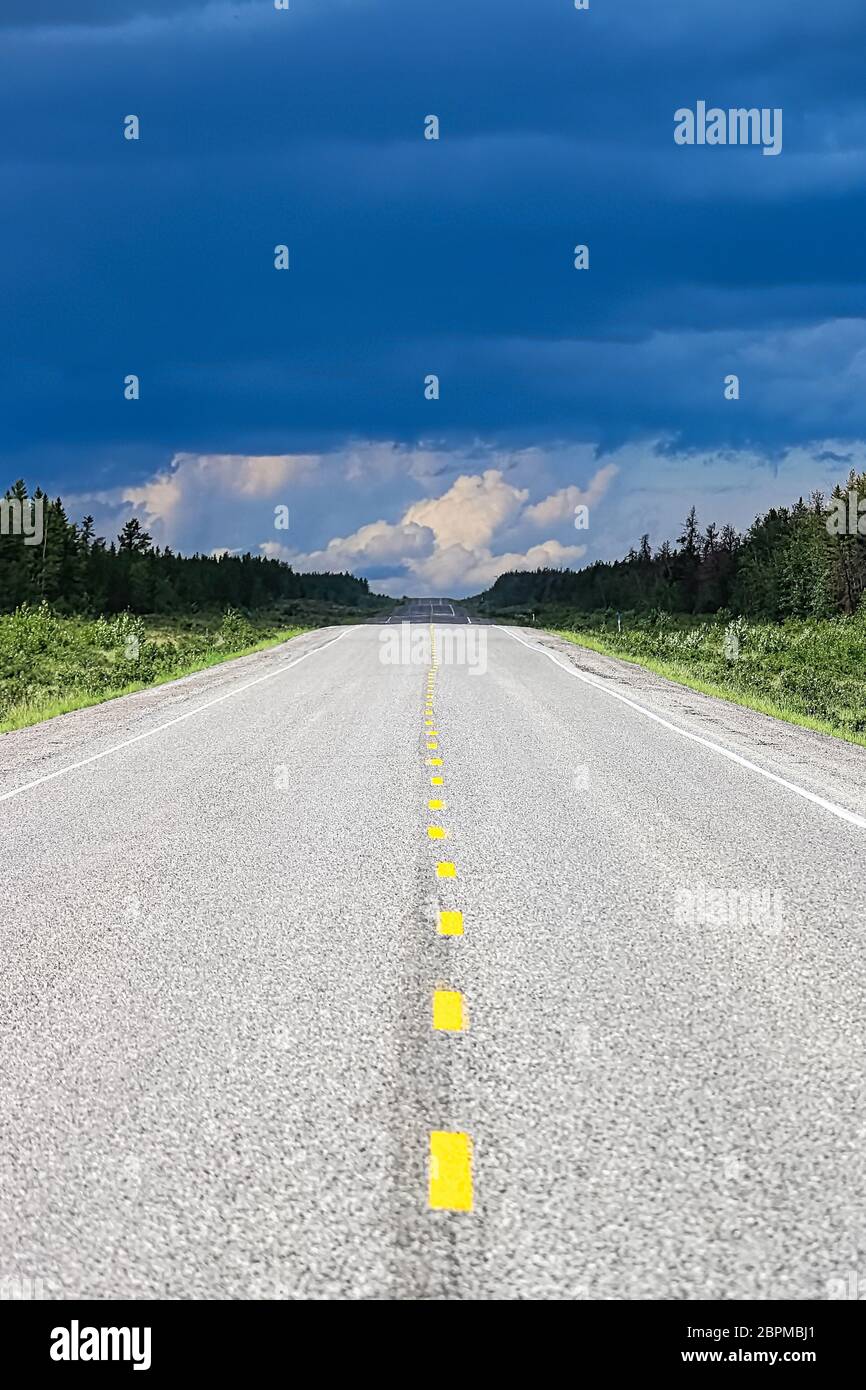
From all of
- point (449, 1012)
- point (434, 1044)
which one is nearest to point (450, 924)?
point (449, 1012)

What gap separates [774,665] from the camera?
135ft

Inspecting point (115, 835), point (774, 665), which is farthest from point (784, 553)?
point (115, 835)

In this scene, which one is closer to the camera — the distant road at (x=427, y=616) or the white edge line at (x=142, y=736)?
the white edge line at (x=142, y=736)

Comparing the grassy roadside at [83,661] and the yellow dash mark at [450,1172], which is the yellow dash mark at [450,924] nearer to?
the yellow dash mark at [450,1172]

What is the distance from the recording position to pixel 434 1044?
15.5ft

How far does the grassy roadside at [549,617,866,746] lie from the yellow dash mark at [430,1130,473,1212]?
1482cm

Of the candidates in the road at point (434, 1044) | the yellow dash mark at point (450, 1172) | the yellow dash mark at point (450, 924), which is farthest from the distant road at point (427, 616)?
the yellow dash mark at point (450, 1172)

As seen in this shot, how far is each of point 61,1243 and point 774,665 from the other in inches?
1583

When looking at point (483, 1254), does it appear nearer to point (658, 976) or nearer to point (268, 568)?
point (658, 976)

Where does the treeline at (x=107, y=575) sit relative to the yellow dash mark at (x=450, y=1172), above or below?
above

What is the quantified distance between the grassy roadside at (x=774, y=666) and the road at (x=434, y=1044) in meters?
10.7

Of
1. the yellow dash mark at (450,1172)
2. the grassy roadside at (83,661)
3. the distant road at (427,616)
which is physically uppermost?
the distant road at (427,616)

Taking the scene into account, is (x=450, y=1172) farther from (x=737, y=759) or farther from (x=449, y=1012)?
(x=737, y=759)

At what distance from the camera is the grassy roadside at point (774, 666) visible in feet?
78.0
